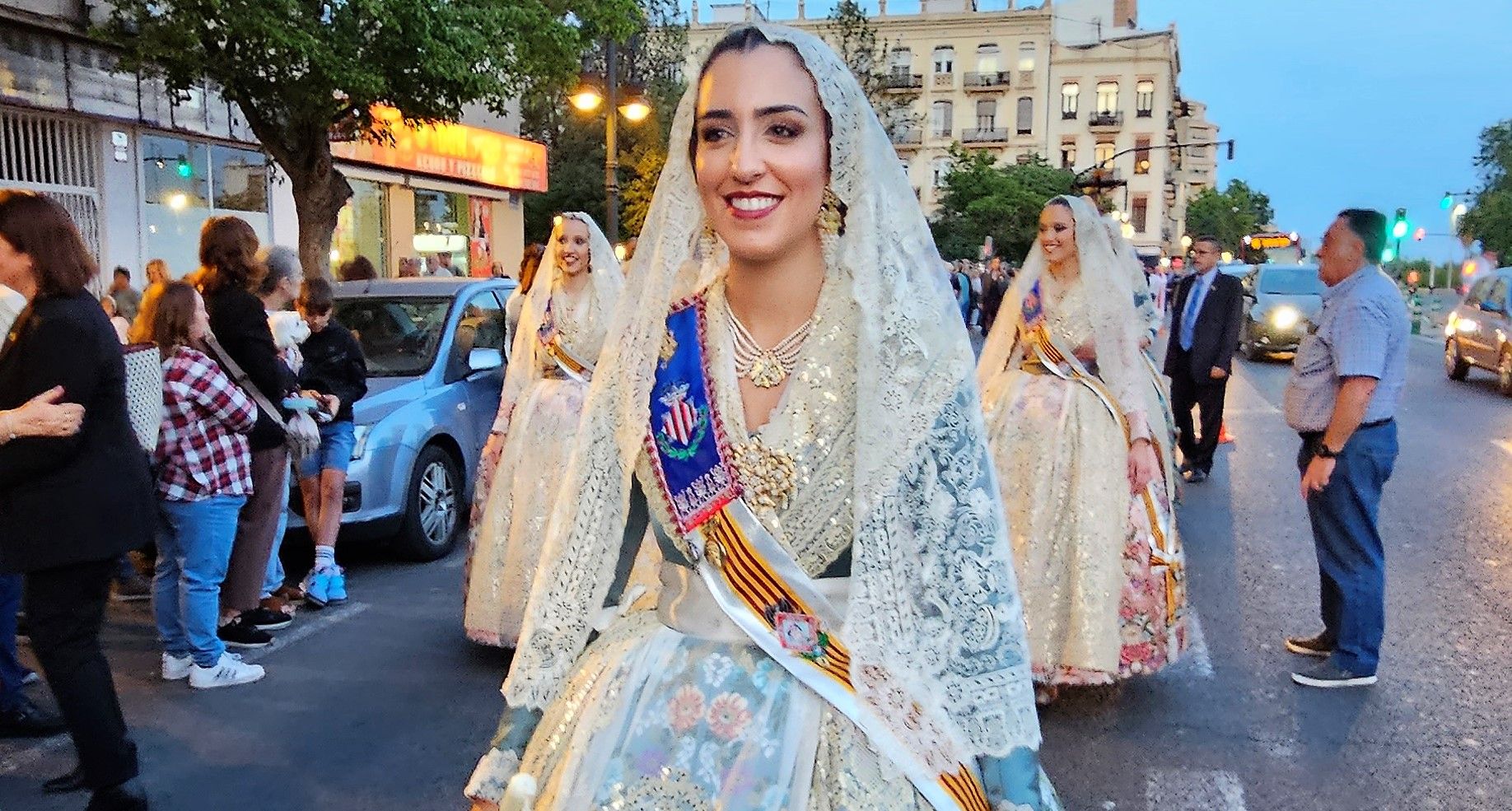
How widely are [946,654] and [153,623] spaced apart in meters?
5.63

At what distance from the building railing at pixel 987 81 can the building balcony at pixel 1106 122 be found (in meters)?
5.55

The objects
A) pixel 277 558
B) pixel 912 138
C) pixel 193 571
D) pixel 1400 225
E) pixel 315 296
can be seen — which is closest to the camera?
pixel 193 571

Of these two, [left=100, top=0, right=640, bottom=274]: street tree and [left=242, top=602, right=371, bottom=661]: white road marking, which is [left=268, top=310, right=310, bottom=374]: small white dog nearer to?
[left=242, top=602, right=371, bottom=661]: white road marking

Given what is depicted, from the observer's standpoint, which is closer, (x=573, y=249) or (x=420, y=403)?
(x=573, y=249)

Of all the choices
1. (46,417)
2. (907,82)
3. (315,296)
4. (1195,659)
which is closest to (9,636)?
(46,417)

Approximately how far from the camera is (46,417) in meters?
3.52

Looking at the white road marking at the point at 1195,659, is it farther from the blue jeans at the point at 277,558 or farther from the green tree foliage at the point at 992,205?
the green tree foliage at the point at 992,205

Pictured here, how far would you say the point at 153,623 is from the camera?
19.8 ft

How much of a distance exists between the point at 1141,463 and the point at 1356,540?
3.80 ft

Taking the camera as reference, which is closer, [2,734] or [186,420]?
[2,734]

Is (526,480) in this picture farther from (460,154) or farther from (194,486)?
(460,154)

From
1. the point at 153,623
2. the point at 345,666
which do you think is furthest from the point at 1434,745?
the point at 153,623

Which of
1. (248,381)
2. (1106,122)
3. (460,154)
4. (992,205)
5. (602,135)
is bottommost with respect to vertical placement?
(248,381)

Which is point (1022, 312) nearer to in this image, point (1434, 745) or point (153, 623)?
point (1434, 745)
